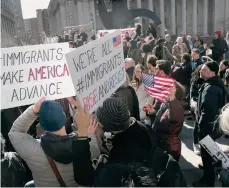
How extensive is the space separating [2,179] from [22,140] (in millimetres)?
292

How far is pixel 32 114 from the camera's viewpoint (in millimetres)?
2311

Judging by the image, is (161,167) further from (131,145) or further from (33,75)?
(33,75)

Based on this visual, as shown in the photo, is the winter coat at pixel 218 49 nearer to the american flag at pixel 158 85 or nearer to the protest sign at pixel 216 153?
→ the american flag at pixel 158 85

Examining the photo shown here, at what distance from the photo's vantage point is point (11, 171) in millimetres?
2205

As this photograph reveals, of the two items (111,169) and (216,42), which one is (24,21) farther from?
(111,169)

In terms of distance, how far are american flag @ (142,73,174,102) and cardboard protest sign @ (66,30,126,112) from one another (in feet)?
2.90

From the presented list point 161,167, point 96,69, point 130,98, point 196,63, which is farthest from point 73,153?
point 196,63

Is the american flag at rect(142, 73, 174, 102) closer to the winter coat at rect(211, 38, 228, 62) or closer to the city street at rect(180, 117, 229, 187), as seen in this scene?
the city street at rect(180, 117, 229, 187)

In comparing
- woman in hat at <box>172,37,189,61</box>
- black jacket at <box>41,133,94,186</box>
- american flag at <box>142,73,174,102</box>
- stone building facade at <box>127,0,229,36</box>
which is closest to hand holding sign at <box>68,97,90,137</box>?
black jacket at <box>41,133,94,186</box>

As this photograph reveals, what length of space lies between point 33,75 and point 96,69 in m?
0.54

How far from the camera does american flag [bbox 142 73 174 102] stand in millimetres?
3735

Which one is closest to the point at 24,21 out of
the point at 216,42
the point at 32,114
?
the point at 216,42

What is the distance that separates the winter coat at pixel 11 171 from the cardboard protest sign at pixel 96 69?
679mm

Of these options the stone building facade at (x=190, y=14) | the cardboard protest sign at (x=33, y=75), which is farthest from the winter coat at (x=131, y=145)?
the stone building facade at (x=190, y=14)
